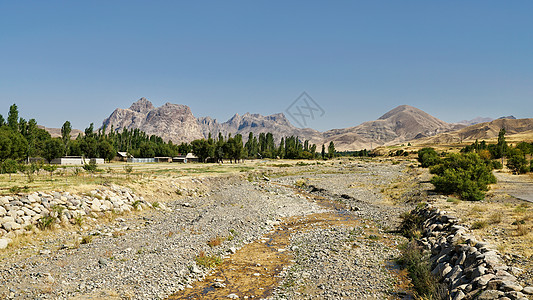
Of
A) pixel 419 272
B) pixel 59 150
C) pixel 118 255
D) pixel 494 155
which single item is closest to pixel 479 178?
pixel 419 272

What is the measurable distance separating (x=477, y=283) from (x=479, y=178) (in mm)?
24119

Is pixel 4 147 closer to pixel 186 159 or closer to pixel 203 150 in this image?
pixel 203 150

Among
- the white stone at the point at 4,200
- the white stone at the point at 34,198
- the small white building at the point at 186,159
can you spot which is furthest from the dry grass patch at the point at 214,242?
the small white building at the point at 186,159

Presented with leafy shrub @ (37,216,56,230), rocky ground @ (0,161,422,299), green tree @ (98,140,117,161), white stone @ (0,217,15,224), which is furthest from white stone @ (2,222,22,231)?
green tree @ (98,140,117,161)

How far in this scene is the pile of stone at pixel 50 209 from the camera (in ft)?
59.0

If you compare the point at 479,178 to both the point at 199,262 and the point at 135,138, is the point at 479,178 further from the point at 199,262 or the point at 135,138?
the point at 135,138

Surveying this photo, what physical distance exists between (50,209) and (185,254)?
36.9 ft

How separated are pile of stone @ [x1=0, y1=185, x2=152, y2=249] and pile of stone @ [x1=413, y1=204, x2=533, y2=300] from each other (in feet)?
70.8

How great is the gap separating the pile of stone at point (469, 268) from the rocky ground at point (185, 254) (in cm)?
211

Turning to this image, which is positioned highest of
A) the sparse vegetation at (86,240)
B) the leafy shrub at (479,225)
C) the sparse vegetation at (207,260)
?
the leafy shrub at (479,225)

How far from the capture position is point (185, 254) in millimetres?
16625

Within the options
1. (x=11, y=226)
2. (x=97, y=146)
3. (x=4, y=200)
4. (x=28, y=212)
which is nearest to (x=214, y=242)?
(x=11, y=226)

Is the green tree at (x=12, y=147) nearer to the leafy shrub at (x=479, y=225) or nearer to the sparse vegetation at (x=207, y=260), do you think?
the sparse vegetation at (x=207, y=260)

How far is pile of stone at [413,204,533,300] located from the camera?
30.6 ft
